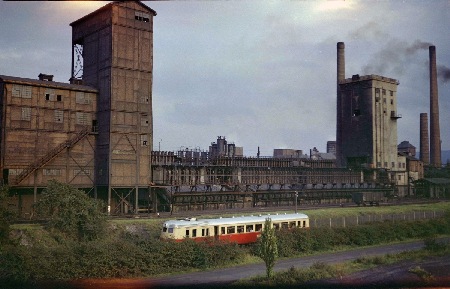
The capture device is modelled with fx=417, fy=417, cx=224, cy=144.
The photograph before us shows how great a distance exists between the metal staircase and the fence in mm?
23833

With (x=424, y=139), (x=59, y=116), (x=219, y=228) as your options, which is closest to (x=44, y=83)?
(x=59, y=116)

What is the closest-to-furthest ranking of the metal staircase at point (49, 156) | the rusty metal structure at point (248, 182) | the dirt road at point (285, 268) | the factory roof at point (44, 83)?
the dirt road at point (285, 268) → the metal staircase at point (49, 156) → the factory roof at point (44, 83) → the rusty metal structure at point (248, 182)

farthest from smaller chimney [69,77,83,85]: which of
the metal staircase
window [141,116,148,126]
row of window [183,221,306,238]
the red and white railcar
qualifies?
row of window [183,221,306,238]

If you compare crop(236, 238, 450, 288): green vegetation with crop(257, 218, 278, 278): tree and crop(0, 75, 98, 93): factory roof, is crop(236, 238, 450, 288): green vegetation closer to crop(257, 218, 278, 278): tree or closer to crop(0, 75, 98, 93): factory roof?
crop(257, 218, 278, 278): tree

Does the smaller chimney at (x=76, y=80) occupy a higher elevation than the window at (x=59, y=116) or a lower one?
higher

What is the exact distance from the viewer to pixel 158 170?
47656mm

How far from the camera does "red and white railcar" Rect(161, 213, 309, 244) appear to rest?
2886 cm

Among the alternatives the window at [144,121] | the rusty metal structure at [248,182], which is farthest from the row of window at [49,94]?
the rusty metal structure at [248,182]

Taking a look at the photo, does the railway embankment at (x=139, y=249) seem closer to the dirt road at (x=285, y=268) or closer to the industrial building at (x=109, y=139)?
the dirt road at (x=285, y=268)

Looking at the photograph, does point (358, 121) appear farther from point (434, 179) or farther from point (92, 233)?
point (92, 233)

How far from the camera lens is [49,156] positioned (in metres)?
39.2

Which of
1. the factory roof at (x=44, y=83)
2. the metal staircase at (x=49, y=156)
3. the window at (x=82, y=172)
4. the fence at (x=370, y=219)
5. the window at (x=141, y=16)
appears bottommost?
the fence at (x=370, y=219)

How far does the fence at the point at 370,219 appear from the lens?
38891mm

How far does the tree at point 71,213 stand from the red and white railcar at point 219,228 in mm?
5104
